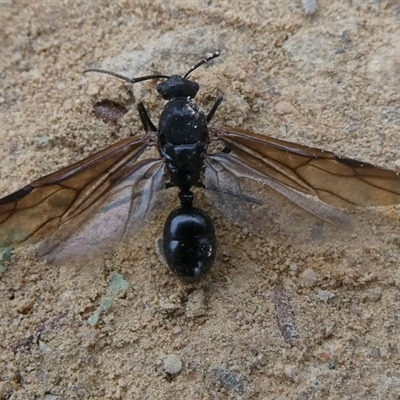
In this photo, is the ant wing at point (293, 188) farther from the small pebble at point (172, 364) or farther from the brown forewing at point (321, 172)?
the small pebble at point (172, 364)

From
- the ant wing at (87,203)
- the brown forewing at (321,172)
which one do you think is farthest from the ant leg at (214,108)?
the ant wing at (87,203)

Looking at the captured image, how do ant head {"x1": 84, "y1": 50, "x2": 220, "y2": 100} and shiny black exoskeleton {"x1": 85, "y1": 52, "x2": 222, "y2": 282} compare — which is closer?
shiny black exoskeleton {"x1": 85, "y1": 52, "x2": 222, "y2": 282}

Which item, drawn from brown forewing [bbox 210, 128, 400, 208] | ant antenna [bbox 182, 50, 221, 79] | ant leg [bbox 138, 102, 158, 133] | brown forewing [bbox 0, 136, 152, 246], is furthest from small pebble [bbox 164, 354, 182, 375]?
ant antenna [bbox 182, 50, 221, 79]

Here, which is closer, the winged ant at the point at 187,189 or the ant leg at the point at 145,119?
the winged ant at the point at 187,189

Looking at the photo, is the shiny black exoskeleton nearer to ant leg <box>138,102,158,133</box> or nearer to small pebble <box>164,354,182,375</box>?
ant leg <box>138,102,158,133</box>

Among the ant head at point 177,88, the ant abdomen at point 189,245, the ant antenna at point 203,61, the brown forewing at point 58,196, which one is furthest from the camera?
the ant antenna at point 203,61

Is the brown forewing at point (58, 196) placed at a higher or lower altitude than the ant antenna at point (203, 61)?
lower

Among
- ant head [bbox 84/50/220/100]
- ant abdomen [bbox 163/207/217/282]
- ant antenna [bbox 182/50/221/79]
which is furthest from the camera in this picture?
ant antenna [bbox 182/50/221/79]
